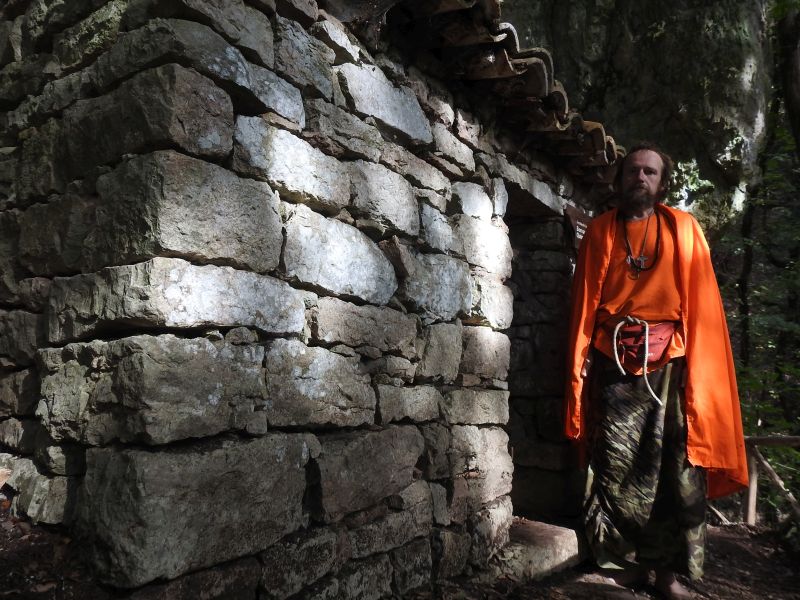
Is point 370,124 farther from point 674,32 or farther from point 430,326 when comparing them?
point 674,32

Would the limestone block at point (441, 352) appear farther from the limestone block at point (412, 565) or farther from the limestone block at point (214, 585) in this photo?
the limestone block at point (214, 585)

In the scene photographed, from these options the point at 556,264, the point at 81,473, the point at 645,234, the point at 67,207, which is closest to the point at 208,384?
the point at 81,473

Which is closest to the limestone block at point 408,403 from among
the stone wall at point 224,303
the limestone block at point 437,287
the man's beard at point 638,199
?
the stone wall at point 224,303

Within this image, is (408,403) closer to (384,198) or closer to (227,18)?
(384,198)

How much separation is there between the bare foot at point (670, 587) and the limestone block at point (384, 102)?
2419mm

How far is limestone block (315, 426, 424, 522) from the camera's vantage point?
1.85m

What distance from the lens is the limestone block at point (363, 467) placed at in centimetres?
185

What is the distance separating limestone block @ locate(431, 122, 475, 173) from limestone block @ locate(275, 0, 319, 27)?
79cm

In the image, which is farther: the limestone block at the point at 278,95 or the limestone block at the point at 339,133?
the limestone block at the point at 339,133

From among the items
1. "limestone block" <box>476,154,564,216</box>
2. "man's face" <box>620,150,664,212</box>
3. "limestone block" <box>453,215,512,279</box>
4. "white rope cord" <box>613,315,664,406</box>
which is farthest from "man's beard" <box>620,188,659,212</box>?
"limestone block" <box>453,215,512,279</box>

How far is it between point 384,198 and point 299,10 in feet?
2.25

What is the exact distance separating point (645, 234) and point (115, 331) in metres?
2.71

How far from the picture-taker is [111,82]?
168 centimetres

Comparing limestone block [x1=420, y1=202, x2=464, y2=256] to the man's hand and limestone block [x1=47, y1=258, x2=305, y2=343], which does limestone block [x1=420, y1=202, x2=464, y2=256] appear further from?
the man's hand
